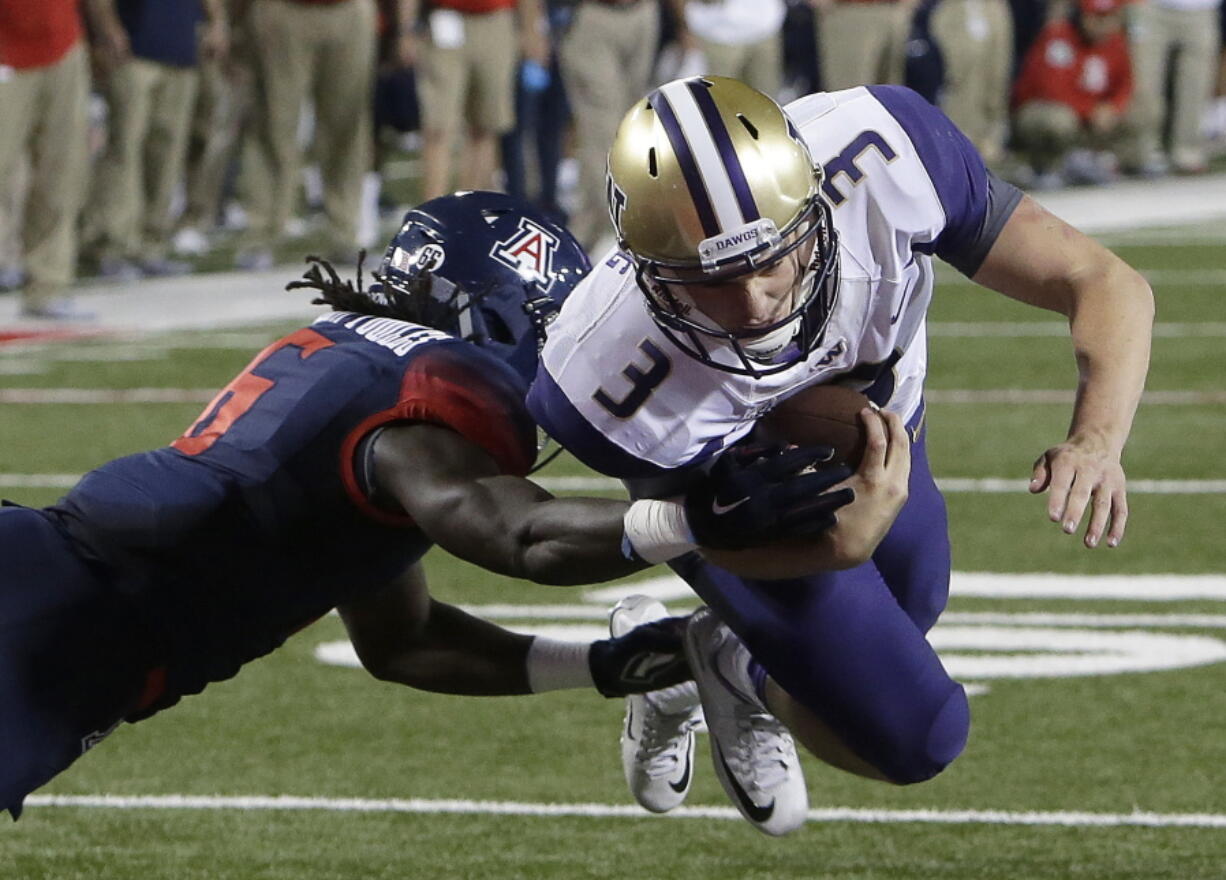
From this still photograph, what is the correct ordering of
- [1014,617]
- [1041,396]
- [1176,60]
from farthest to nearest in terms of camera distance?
[1176,60] → [1041,396] → [1014,617]

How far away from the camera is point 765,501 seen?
2.75 m

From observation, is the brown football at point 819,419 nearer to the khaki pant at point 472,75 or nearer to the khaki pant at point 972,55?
the khaki pant at point 472,75

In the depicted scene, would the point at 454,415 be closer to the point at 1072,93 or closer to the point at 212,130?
the point at 212,130

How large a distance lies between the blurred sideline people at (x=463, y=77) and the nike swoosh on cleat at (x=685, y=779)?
22.0 ft

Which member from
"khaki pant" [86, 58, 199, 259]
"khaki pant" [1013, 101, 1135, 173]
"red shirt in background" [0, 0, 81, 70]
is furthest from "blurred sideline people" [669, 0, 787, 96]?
"red shirt in background" [0, 0, 81, 70]

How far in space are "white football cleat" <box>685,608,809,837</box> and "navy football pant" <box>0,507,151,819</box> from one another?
984 mm

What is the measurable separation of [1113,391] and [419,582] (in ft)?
4.30

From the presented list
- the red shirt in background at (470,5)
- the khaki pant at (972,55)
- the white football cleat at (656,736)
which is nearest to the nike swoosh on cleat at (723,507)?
the white football cleat at (656,736)

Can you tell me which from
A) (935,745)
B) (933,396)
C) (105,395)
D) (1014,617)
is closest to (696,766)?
(935,745)

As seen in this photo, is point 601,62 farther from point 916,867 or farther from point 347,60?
point 916,867

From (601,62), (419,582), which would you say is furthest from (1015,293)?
(601,62)

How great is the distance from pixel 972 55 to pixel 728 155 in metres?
11.8

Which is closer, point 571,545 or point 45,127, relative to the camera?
point 571,545

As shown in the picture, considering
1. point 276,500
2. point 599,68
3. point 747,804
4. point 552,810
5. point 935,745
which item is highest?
point 276,500
